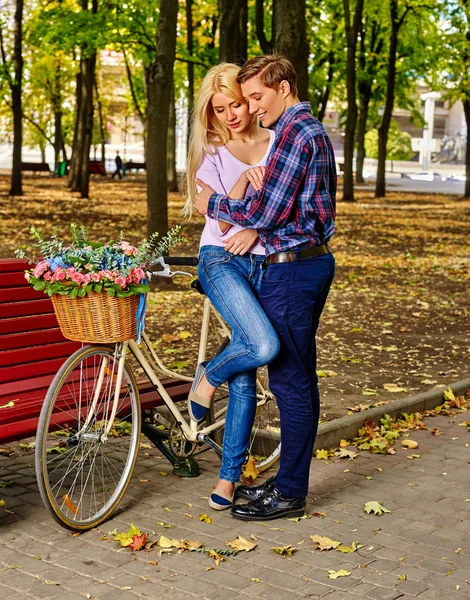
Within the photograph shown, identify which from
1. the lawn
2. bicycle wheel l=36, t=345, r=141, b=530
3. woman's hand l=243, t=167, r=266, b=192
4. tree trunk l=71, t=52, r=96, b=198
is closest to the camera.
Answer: bicycle wheel l=36, t=345, r=141, b=530

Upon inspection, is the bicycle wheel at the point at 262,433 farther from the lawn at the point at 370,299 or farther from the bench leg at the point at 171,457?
the lawn at the point at 370,299

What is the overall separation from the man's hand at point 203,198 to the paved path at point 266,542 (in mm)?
1428

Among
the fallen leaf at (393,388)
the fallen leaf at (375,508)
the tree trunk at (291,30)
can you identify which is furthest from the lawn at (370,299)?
the tree trunk at (291,30)

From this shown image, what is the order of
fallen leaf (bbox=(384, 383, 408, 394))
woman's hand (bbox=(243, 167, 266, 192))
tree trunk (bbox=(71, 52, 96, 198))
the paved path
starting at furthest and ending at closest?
tree trunk (bbox=(71, 52, 96, 198)), fallen leaf (bbox=(384, 383, 408, 394)), woman's hand (bbox=(243, 167, 266, 192)), the paved path

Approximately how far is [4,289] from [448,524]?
8.11ft

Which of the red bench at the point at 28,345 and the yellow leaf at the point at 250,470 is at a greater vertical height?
the red bench at the point at 28,345

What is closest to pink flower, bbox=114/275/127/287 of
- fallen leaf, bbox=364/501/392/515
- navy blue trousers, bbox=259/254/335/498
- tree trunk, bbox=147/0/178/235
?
navy blue trousers, bbox=259/254/335/498

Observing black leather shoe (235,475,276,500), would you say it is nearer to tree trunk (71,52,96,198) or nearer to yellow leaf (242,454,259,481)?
yellow leaf (242,454,259,481)

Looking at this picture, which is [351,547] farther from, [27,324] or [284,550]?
[27,324]

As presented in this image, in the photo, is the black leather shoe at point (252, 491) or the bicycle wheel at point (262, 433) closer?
the black leather shoe at point (252, 491)

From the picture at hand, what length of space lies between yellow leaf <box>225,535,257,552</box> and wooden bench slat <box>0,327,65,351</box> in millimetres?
1573

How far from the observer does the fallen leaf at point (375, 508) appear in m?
4.94

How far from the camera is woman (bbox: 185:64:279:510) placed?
4.64 metres

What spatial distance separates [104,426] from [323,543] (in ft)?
3.73
